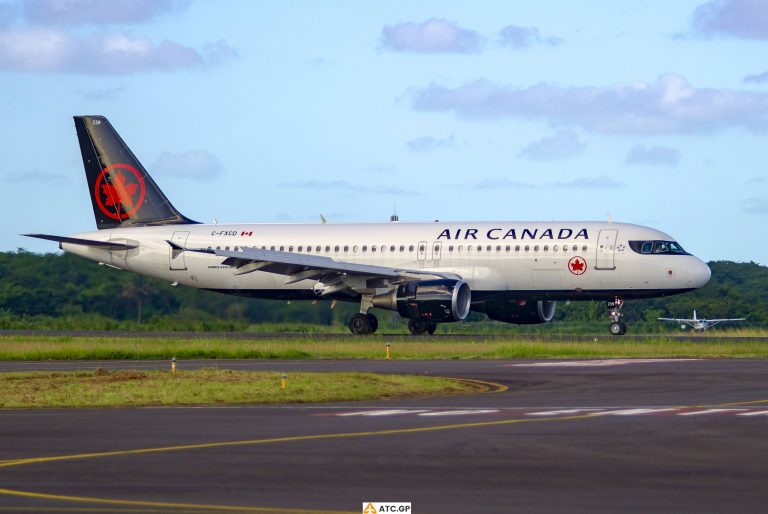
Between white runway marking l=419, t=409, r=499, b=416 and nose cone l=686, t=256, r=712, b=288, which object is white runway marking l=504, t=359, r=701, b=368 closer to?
white runway marking l=419, t=409, r=499, b=416

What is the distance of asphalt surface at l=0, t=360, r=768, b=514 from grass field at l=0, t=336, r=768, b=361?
14.5m

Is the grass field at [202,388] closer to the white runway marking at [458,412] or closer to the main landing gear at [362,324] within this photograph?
the white runway marking at [458,412]

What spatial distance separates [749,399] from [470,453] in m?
10.2

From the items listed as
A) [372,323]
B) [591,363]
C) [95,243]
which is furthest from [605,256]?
[95,243]

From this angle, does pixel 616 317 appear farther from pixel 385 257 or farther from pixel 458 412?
pixel 458 412

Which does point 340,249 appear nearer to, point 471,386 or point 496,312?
point 496,312

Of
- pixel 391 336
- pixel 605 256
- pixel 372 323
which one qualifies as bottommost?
pixel 391 336

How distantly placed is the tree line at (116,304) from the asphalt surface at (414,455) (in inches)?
1327

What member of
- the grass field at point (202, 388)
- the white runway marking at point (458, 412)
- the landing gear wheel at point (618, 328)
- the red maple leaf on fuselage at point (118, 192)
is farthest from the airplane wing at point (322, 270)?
the white runway marking at point (458, 412)

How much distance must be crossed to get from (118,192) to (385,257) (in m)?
13.4

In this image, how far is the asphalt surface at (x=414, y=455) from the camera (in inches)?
538

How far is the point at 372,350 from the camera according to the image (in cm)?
4384

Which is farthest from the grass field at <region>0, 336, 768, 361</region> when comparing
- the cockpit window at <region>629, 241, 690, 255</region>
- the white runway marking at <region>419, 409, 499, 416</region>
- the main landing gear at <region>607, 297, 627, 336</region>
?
the white runway marking at <region>419, 409, 499, 416</region>

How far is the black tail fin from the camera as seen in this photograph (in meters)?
61.0
